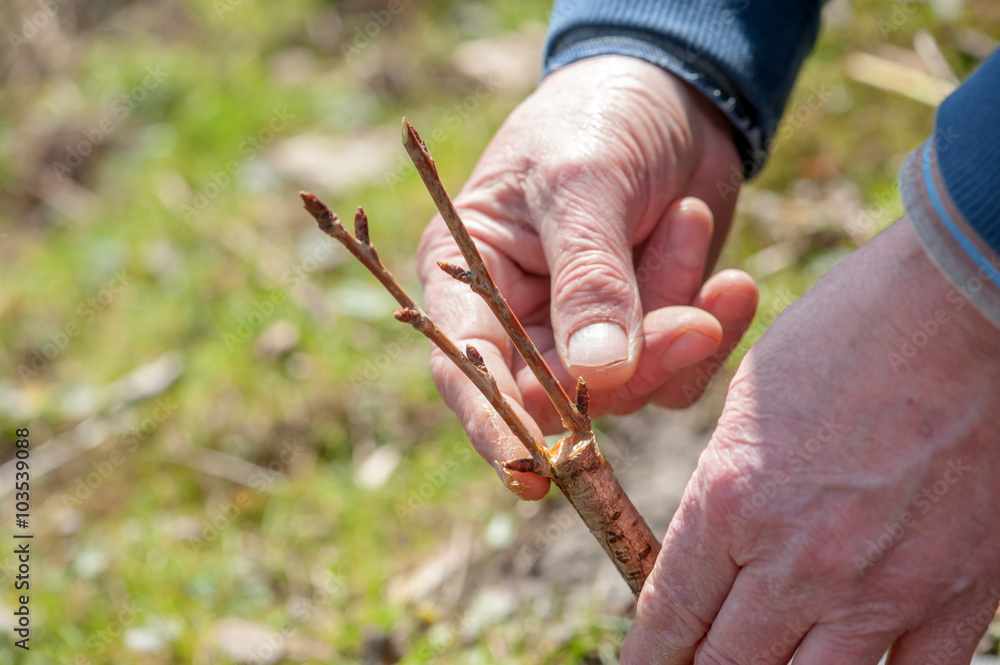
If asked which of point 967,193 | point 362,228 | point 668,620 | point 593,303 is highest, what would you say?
point 967,193

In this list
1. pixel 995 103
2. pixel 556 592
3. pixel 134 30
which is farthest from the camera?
pixel 134 30

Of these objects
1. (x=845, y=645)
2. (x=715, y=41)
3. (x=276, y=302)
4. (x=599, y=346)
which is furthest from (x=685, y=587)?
(x=276, y=302)

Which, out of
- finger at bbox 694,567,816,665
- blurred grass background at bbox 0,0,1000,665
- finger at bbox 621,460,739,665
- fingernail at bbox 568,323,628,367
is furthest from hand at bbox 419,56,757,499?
blurred grass background at bbox 0,0,1000,665

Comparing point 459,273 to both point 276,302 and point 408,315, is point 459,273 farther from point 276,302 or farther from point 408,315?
point 276,302

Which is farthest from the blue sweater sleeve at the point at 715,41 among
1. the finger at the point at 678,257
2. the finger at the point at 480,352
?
the finger at the point at 480,352

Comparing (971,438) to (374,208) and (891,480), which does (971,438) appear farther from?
(374,208)

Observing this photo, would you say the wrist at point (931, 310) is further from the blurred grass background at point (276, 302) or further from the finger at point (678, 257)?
the blurred grass background at point (276, 302)

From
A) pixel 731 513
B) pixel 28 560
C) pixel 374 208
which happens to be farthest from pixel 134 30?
pixel 731 513
